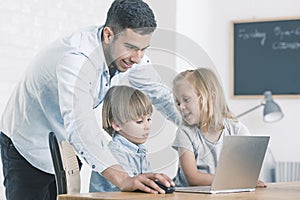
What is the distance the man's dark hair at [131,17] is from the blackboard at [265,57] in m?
2.17

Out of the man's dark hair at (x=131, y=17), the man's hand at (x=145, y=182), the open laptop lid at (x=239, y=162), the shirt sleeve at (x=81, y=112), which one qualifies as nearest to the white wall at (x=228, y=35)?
the man's dark hair at (x=131, y=17)

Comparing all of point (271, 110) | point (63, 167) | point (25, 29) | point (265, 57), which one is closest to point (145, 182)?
point (63, 167)

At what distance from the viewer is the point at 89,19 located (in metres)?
3.36

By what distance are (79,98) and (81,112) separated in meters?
0.05

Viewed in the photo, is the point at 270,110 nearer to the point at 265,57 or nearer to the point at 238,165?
the point at 265,57

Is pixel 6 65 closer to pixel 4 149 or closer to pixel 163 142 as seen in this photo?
pixel 4 149

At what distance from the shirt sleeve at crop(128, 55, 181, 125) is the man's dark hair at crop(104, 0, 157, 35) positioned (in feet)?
0.33

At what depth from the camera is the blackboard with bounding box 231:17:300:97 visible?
394cm

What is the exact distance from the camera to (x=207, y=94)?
181cm

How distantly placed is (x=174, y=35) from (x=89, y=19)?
1.68 metres

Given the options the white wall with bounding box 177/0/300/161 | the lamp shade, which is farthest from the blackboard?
the lamp shade

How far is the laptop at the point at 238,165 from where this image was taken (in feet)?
4.97

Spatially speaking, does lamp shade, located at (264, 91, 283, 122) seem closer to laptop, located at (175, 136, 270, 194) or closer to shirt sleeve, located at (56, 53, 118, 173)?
shirt sleeve, located at (56, 53, 118, 173)

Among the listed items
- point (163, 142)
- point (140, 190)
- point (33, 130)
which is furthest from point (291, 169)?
point (140, 190)
